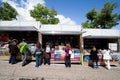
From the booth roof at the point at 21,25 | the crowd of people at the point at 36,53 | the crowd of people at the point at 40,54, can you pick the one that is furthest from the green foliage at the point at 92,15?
the crowd of people at the point at 36,53

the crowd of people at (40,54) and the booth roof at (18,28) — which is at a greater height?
the booth roof at (18,28)

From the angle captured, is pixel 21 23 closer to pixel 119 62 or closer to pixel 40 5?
pixel 119 62

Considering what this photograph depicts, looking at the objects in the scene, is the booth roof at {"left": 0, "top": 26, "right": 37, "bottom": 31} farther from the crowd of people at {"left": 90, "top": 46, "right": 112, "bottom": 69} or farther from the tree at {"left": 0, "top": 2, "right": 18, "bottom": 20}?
the tree at {"left": 0, "top": 2, "right": 18, "bottom": 20}

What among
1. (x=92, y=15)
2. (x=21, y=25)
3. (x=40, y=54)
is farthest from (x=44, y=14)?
(x=40, y=54)

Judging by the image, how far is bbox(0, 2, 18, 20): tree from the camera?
32.8 metres

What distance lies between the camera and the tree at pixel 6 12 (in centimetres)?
3275

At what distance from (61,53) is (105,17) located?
18.6 metres

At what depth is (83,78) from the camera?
866cm

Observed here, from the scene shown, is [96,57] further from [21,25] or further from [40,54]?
[21,25]

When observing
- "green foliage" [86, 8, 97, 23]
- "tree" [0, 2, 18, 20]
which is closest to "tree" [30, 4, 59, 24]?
"tree" [0, 2, 18, 20]

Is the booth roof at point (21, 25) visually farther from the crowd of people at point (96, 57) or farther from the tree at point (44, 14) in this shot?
the tree at point (44, 14)

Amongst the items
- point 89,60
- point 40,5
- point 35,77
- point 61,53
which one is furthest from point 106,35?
point 40,5

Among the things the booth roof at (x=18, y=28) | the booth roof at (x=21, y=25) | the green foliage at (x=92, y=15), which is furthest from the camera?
the green foliage at (x=92, y=15)

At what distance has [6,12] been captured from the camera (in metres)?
32.9
